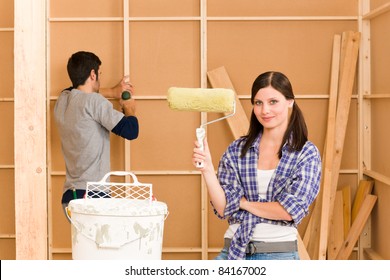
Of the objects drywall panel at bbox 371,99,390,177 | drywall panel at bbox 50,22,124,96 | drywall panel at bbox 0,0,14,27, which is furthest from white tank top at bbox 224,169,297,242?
drywall panel at bbox 0,0,14,27

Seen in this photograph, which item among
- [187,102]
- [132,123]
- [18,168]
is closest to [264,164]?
[187,102]

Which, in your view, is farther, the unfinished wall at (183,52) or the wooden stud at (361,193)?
the unfinished wall at (183,52)

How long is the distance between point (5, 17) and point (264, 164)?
3.25 metres

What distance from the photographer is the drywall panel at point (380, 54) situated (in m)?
5.26

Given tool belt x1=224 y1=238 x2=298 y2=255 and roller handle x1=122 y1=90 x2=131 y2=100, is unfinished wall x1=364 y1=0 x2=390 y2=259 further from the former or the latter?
tool belt x1=224 y1=238 x2=298 y2=255

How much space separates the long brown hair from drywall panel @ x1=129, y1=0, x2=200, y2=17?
254 centimetres

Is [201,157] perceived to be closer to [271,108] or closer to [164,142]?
[271,108]

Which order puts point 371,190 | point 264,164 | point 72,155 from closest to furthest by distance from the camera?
point 264,164, point 72,155, point 371,190

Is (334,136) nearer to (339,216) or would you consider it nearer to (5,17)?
(339,216)

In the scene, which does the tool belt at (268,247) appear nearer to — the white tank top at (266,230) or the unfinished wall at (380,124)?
the white tank top at (266,230)

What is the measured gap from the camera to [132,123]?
501cm

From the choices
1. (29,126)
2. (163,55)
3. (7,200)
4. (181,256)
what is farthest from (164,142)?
(29,126)

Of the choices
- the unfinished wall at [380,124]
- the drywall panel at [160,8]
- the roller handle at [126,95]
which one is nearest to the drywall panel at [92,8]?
the drywall panel at [160,8]

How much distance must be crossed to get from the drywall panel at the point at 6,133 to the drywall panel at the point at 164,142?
91 cm
